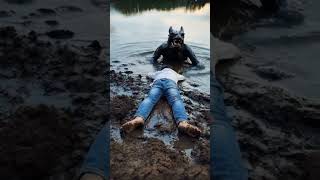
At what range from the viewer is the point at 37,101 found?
11.4ft

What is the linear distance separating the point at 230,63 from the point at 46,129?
187 centimetres

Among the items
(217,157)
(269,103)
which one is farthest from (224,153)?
(269,103)

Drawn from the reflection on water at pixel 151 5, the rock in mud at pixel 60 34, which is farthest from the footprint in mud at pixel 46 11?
the reflection on water at pixel 151 5

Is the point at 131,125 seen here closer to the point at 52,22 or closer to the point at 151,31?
the point at 52,22

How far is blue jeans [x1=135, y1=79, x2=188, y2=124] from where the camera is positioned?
295cm

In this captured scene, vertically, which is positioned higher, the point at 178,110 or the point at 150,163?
the point at 178,110

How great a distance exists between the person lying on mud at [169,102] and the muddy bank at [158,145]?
43 millimetres

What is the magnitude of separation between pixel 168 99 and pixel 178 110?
0.21m

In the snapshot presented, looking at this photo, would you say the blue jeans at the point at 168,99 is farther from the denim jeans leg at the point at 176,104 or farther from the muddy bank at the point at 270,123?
the muddy bank at the point at 270,123

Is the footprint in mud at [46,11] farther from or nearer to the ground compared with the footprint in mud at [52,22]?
farther from the ground

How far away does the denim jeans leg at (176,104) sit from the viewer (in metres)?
2.94

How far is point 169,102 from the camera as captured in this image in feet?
10.3

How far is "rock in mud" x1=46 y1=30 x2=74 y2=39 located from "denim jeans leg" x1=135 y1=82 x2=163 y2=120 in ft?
5.71

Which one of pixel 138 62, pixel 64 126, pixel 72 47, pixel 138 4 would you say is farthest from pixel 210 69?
pixel 138 4
